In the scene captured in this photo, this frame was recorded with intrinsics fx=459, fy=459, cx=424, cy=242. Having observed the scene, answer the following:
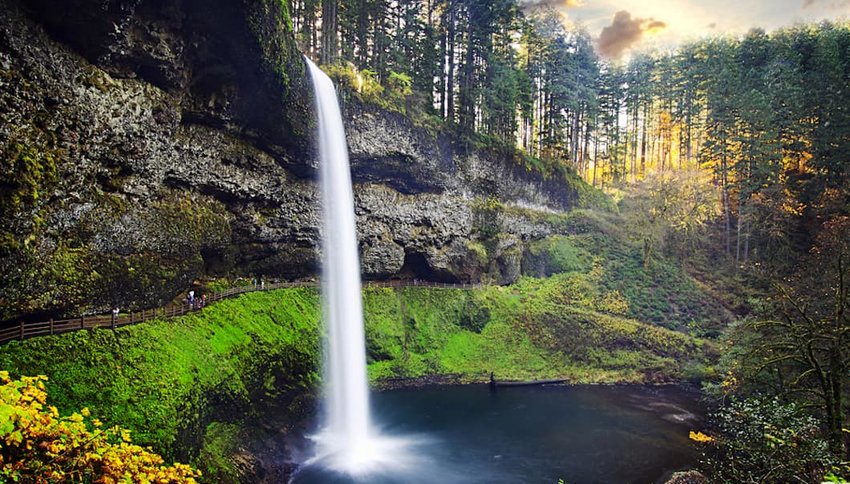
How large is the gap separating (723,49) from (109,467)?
5552cm

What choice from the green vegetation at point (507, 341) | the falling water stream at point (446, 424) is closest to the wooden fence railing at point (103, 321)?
the falling water stream at point (446, 424)

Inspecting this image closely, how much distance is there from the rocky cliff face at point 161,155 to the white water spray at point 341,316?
128cm

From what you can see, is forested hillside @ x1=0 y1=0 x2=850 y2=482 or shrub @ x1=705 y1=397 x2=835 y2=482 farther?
forested hillside @ x1=0 y1=0 x2=850 y2=482

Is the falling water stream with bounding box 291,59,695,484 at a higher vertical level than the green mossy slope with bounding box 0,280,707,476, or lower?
lower

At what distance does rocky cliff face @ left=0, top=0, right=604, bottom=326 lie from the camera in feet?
44.8

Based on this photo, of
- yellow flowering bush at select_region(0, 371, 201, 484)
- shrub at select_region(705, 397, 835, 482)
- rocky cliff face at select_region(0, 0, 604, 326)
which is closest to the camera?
yellow flowering bush at select_region(0, 371, 201, 484)

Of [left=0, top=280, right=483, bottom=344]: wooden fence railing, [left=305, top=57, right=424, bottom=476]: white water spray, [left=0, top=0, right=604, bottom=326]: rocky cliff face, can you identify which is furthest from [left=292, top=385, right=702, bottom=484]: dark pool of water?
[left=0, top=0, right=604, bottom=326]: rocky cliff face

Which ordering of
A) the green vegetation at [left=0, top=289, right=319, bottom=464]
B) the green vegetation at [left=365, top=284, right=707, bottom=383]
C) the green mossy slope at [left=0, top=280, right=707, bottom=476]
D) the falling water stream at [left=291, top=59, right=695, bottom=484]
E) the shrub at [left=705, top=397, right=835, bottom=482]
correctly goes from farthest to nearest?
1. the green vegetation at [left=365, top=284, right=707, bottom=383]
2. the falling water stream at [left=291, top=59, right=695, bottom=484]
3. the green mossy slope at [left=0, top=280, right=707, bottom=476]
4. the green vegetation at [left=0, top=289, right=319, bottom=464]
5. the shrub at [left=705, top=397, right=835, bottom=482]

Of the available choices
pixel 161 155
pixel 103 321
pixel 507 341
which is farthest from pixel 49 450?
pixel 507 341

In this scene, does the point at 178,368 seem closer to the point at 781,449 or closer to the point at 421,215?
the point at 781,449

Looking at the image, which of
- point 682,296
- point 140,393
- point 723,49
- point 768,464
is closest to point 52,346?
point 140,393

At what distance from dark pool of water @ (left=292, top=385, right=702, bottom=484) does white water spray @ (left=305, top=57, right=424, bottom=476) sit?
123cm

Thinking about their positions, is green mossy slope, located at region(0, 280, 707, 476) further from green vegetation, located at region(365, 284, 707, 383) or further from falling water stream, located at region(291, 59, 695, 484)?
falling water stream, located at region(291, 59, 695, 484)

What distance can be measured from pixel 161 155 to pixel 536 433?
67.9 ft
